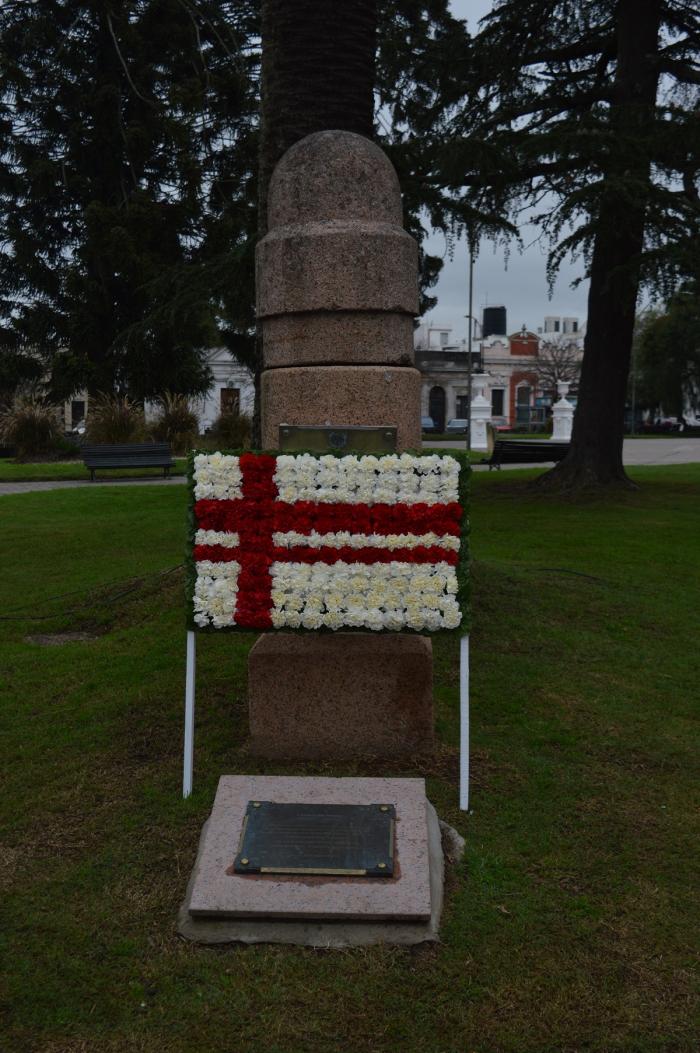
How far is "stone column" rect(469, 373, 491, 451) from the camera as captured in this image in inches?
1385

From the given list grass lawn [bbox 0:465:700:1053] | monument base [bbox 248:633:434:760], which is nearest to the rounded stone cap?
monument base [bbox 248:633:434:760]

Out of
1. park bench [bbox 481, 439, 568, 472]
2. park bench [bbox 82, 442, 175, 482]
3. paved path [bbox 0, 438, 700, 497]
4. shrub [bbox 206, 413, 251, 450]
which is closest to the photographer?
paved path [bbox 0, 438, 700, 497]

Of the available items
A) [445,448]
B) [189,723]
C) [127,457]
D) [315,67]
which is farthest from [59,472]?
[189,723]

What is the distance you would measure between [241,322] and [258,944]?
992 centimetres

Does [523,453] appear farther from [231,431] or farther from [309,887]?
[309,887]

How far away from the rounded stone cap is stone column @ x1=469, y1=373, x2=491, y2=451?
30426 millimetres

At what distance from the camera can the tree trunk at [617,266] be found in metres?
11.4

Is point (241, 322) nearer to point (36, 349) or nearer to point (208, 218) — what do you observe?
point (208, 218)

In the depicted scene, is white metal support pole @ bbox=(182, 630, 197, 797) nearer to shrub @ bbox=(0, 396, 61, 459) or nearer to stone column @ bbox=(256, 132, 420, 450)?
stone column @ bbox=(256, 132, 420, 450)

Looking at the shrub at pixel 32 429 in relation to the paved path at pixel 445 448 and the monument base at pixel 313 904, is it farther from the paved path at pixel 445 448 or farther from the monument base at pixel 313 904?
the monument base at pixel 313 904

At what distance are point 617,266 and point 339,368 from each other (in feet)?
29.6

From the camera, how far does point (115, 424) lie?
23.3 m

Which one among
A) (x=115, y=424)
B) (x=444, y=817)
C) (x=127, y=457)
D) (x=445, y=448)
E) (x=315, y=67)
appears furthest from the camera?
(x=115, y=424)

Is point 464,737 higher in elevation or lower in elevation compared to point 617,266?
lower
